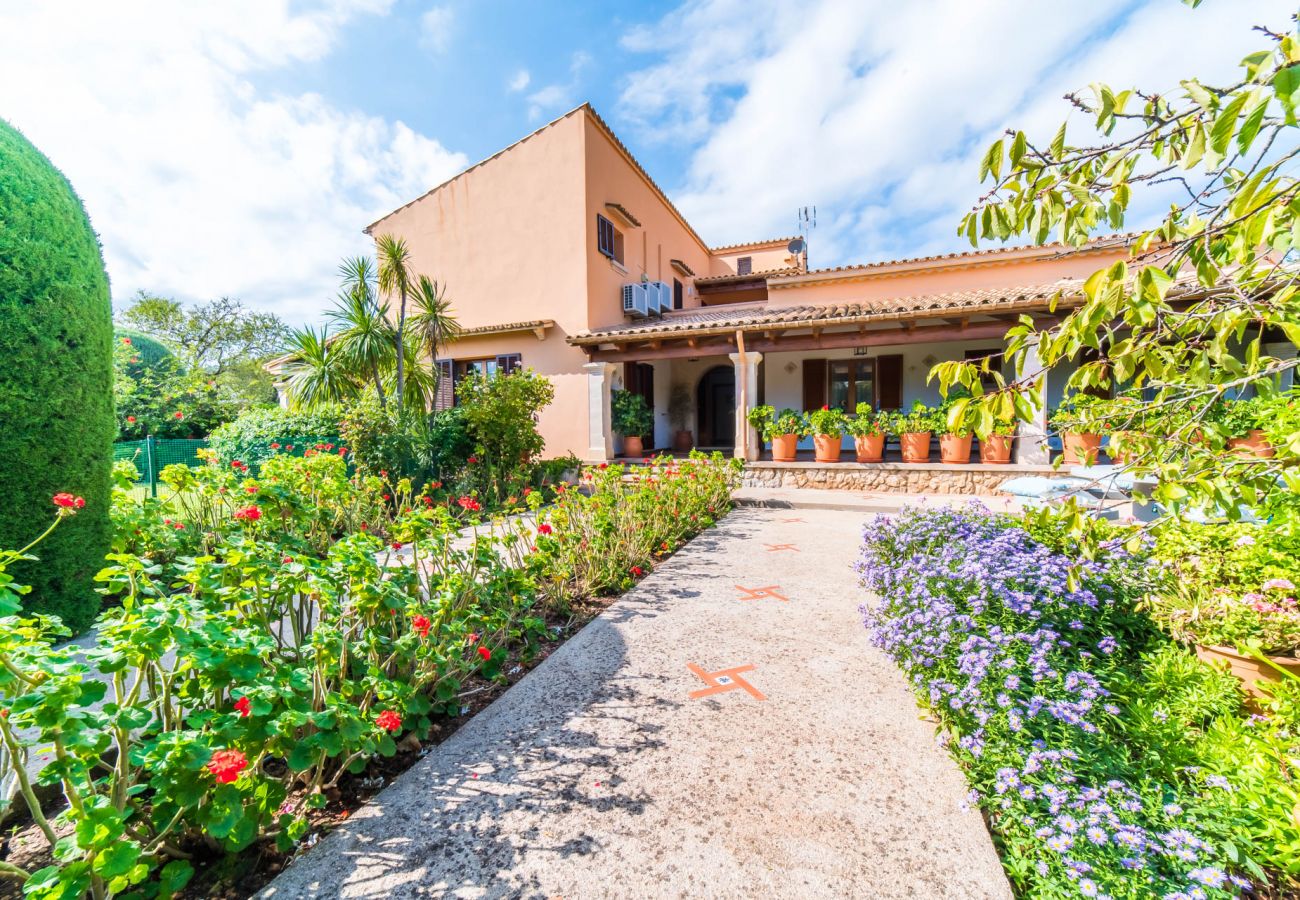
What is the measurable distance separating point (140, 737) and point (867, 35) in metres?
6.93

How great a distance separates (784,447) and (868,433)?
1.60 meters

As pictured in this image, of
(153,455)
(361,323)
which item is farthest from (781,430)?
(153,455)

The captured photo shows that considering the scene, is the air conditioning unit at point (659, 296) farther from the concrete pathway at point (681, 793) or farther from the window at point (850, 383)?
the concrete pathway at point (681, 793)

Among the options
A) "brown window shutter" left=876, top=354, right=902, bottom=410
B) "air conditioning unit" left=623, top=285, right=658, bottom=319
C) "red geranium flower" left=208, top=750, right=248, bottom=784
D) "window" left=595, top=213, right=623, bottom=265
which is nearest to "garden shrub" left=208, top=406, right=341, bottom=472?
"window" left=595, top=213, right=623, bottom=265

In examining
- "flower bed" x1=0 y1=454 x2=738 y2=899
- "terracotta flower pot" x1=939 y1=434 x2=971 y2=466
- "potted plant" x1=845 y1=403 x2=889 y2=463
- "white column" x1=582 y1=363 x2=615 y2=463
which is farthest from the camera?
"white column" x1=582 y1=363 x2=615 y2=463

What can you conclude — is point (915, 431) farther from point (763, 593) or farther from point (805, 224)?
point (805, 224)

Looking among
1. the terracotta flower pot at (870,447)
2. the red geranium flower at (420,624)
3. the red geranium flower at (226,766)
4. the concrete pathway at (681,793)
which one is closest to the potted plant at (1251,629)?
the concrete pathway at (681,793)

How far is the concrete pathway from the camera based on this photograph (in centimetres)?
159

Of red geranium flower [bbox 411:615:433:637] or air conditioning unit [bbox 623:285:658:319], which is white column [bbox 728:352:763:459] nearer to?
air conditioning unit [bbox 623:285:658:319]

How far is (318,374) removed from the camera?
9648mm

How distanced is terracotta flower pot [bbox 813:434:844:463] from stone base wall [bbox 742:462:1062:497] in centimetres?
28

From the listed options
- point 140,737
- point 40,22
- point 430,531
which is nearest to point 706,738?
point 430,531

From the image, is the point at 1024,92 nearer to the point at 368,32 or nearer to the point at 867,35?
the point at 867,35

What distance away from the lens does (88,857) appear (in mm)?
1197
